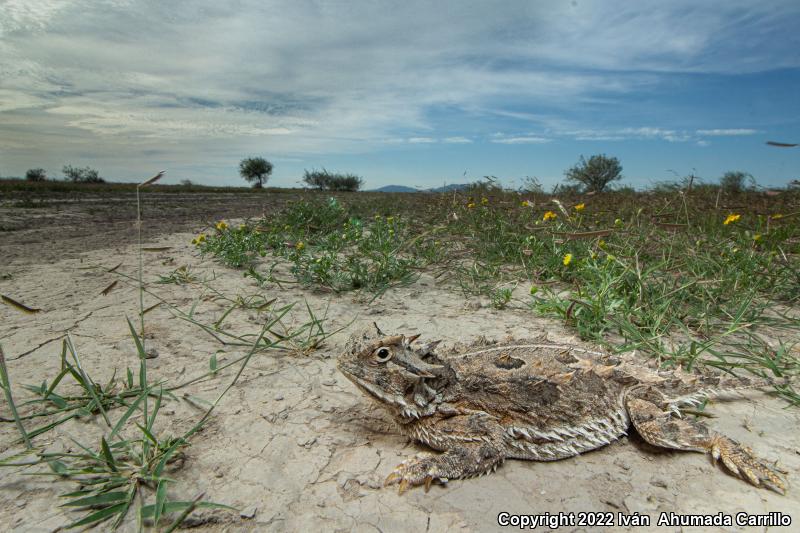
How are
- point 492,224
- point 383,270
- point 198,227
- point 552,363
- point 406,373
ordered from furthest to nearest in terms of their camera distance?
1. point 198,227
2. point 492,224
3. point 383,270
4. point 552,363
5. point 406,373

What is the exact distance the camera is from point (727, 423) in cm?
282

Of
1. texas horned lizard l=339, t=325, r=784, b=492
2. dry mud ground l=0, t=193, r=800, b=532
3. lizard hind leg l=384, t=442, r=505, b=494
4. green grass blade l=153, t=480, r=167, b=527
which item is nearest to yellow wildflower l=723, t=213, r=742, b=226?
dry mud ground l=0, t=193, r=800, b=532

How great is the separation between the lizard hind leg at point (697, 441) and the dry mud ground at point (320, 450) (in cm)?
7

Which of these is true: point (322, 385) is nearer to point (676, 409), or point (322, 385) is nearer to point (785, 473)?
point (676, 409)

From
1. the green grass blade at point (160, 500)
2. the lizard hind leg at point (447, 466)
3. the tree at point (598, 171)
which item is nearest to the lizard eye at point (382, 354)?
the lizard hind leg at point (447, 466)

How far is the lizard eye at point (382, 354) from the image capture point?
8.49ft

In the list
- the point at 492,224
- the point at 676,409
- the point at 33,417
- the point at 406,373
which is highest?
the point at 492,224

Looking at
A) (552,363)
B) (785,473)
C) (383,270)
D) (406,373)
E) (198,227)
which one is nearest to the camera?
(785,473)

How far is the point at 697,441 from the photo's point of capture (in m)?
2.54

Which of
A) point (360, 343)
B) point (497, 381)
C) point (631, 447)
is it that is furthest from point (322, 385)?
point (631, 447)

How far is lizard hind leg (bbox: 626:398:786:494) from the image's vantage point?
90.1 inches

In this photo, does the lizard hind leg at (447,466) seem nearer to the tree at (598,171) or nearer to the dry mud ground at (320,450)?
the dry mud ground at (320,450)

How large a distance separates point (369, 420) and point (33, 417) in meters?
2.11

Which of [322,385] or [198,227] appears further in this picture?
[198,227]
